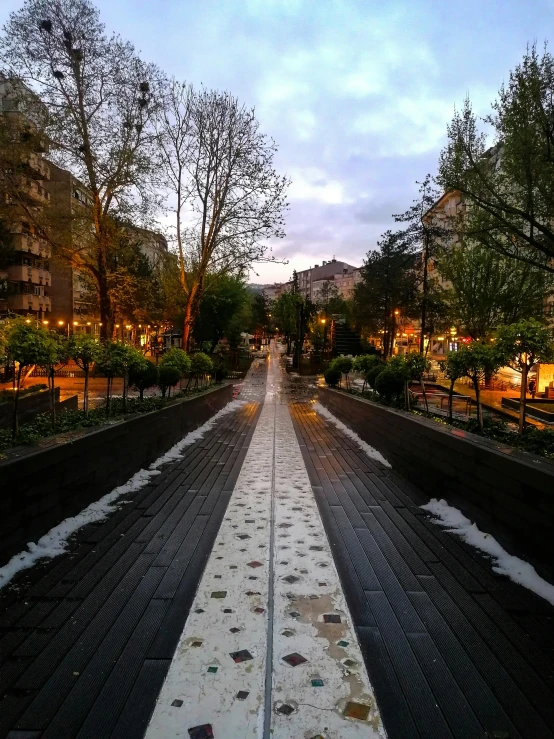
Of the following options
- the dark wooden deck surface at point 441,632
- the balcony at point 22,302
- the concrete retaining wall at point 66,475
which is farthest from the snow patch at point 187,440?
the balcony at point 22,302

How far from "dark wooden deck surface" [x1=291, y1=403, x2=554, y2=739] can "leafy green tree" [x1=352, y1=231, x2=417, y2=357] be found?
35103 mm

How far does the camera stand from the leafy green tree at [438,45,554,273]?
316 inches

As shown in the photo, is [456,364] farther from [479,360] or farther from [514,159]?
[514,159]

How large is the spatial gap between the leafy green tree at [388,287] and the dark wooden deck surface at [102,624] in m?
35.5

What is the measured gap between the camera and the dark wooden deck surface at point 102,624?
7.07ft

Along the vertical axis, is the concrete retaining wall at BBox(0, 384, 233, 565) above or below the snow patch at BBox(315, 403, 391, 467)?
above

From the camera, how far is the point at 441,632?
9.30 ft

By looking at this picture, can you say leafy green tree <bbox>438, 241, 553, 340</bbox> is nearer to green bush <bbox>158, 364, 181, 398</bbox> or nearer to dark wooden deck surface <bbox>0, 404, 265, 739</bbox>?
green bush <bbox>158, 364, 181, 398</bbox>

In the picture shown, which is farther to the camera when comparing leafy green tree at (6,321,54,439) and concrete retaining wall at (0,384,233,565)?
leafy green tree at (6,321,54,439)

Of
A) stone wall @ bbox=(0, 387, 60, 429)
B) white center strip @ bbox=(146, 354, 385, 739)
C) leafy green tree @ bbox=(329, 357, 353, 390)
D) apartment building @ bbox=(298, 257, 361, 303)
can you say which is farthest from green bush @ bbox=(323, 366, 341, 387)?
apartment building @ bbox=(298, 257, 361, 303)

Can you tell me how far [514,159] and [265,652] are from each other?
8.96 metres

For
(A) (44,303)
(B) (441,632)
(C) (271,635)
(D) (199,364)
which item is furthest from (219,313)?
(B) (441,632)

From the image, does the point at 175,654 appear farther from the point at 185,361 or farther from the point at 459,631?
the point at 185,361

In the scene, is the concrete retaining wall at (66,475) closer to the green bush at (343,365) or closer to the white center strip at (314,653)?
the white center strip at (314,653)
